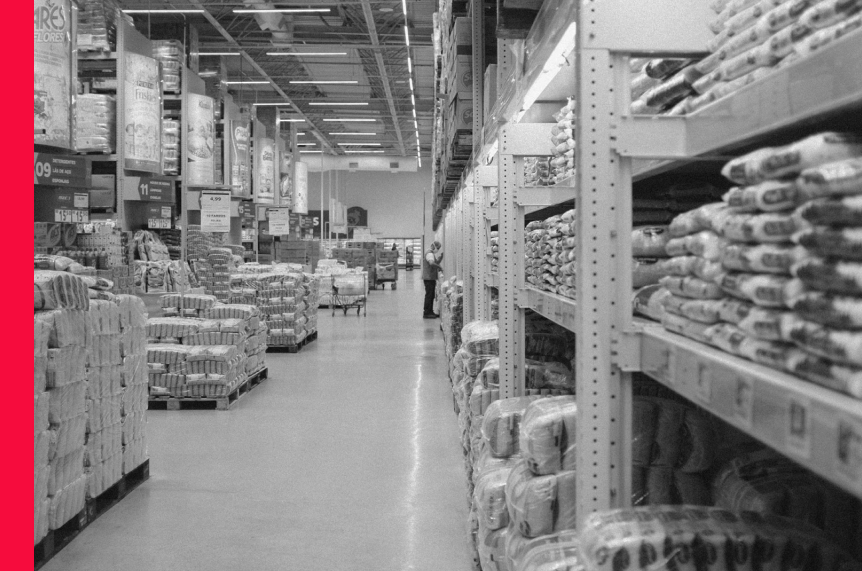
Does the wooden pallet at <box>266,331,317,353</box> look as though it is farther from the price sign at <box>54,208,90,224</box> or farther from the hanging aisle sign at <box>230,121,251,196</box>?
the price sign at <box>54,208,90,224</box>

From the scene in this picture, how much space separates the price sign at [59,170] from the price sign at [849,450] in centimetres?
775

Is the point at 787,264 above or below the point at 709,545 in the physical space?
above

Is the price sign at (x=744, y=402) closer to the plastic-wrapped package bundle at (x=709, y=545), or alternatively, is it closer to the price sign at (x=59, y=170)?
the plastic-wrapped package bundle at (x=709, y=545)

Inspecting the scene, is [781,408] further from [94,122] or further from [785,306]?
[94,122]

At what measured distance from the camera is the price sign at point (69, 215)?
823 centimetres

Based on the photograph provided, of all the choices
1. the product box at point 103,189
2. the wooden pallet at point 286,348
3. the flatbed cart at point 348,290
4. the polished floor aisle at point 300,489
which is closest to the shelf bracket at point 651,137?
the polished floor aisle at point 300,489

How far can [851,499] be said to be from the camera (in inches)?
86.4

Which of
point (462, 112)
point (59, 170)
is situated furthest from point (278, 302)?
point (462, 112)

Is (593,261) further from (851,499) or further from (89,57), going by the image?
(89,57)

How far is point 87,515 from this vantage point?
16.7ft

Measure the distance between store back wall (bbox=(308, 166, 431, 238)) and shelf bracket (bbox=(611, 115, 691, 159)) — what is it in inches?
1796

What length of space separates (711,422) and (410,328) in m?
15.4

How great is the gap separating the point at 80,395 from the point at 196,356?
408 cm

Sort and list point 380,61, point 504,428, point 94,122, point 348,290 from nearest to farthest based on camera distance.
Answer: point 504,428 < point 94,122 < point 348,290 < point 380,61
